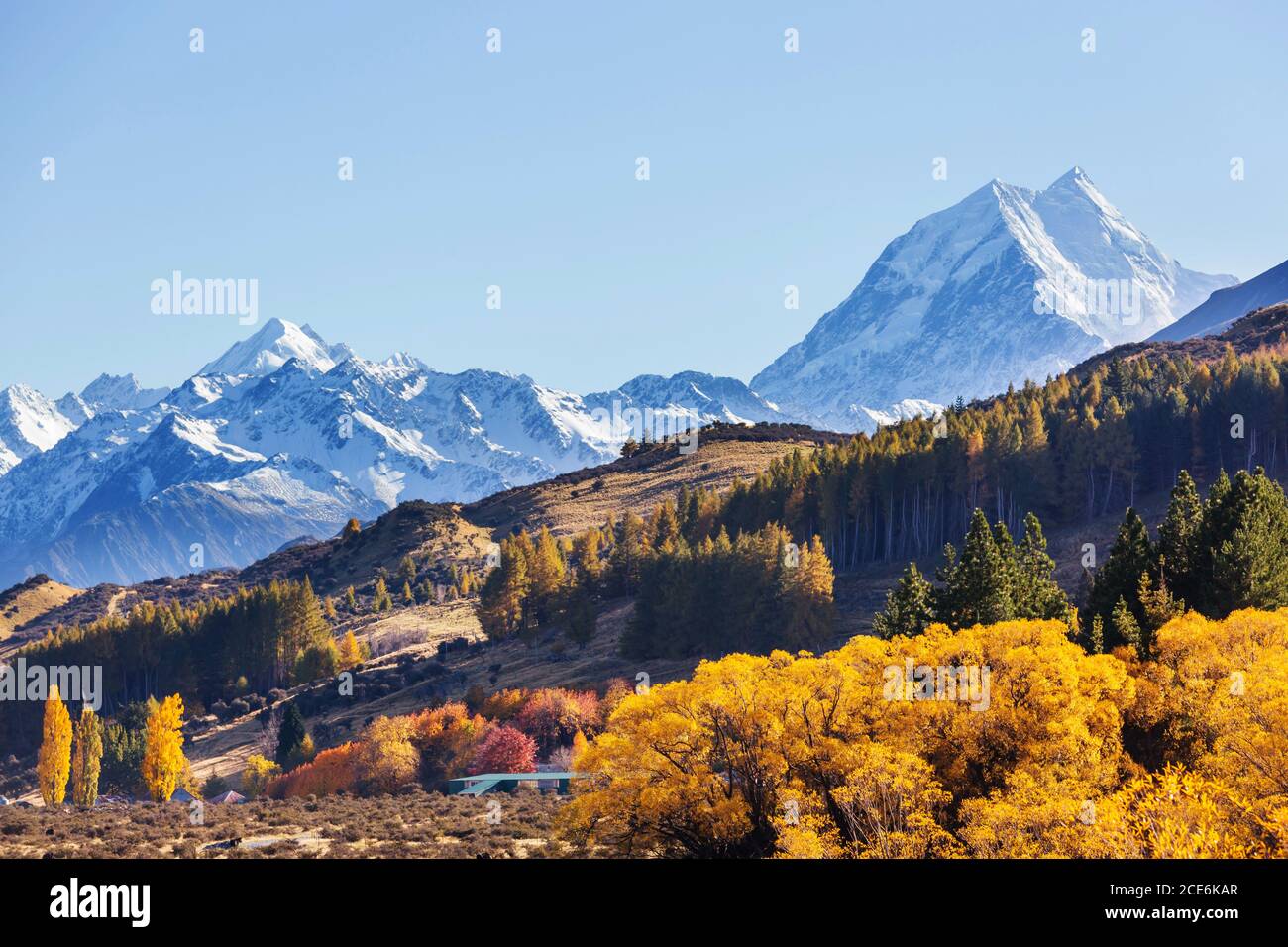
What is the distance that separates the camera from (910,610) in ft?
271

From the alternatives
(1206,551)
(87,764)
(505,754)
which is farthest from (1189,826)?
(87,764)

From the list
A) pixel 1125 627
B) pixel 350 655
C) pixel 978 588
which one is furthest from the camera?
pixel 350 655

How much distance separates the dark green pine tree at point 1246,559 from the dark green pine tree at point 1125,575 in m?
3.95

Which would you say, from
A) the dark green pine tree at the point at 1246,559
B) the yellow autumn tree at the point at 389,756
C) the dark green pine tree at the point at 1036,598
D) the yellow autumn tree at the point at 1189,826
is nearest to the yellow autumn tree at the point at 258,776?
the yellow autumn tree at the point at 389,756

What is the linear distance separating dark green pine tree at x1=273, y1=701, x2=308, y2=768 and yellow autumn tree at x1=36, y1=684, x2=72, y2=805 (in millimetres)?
18328

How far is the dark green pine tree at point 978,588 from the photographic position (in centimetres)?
7638

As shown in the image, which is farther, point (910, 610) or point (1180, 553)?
point (910, 610)

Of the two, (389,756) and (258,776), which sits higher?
(389,756)

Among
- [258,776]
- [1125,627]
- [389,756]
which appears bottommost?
[258,776]

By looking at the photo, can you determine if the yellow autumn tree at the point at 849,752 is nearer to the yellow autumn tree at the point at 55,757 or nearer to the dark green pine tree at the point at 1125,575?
the dark green pine tree at the point at 1125,575

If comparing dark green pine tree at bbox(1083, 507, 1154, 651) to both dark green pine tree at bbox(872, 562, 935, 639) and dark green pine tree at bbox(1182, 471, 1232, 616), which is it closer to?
dark green pine tree at bbox(1182, 471, 1232, 616)

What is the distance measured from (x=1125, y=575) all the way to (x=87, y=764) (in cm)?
9187

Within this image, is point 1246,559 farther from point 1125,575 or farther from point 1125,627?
point 1125,627
